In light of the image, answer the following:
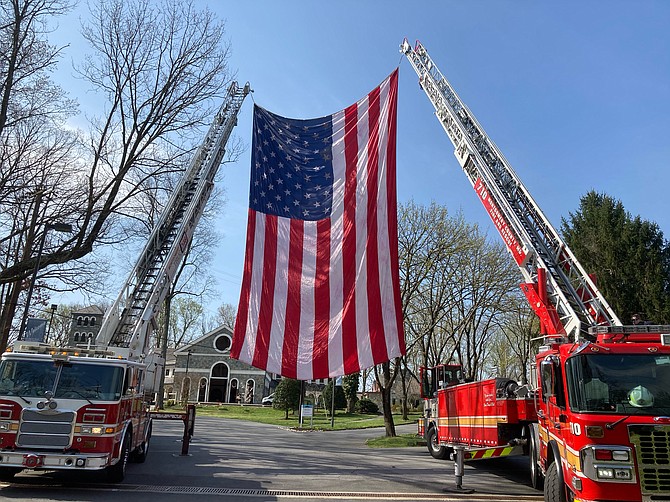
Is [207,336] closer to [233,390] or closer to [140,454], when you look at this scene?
[233,390]

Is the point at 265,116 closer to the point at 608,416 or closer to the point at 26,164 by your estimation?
the point at 608,416

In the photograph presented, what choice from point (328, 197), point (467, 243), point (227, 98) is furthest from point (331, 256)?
point (467, 243)

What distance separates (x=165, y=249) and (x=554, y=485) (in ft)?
38.3

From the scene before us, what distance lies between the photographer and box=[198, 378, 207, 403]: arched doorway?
60312 mm

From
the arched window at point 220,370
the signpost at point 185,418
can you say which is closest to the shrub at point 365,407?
the arched window at point 220,370

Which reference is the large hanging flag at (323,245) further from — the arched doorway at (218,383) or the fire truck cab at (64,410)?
the arched doorway at (218,383)

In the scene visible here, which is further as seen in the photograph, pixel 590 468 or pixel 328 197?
pixel 328 197

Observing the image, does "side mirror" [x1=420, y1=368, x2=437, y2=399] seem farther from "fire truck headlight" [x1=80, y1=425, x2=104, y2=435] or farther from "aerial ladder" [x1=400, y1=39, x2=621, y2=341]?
"fire truck headlight" [x1=80, y1=425, x2=104, y2=435]

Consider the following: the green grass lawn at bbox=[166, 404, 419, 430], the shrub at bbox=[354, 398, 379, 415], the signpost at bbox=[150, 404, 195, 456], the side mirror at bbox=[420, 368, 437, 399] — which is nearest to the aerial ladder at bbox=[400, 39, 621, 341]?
the side mirror at bbox=[420, 368, 437, 399]

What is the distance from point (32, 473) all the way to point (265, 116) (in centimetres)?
977

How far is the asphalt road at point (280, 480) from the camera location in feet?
32.4

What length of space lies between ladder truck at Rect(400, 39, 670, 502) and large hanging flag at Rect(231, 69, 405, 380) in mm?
3072

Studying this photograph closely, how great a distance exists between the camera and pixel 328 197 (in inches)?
430

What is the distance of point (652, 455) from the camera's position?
6.70 meters
